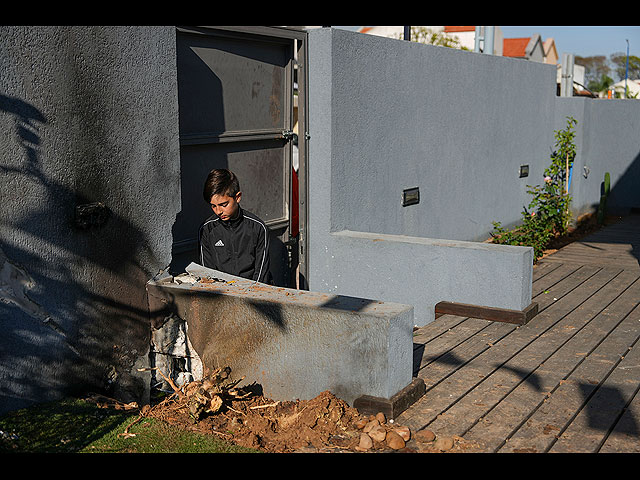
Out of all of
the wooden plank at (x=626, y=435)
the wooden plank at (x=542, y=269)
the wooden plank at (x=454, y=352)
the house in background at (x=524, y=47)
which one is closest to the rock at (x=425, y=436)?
the wooden plank at (x=454, y=352)

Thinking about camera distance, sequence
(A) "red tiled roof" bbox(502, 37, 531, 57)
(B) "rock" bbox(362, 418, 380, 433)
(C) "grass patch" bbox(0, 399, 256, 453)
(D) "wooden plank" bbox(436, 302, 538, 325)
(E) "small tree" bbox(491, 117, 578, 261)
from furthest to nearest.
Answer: (A) "red tiled roof" bbox(502, 37, 531, 57), (E) "small tree" bbox(491, 117, 578, 261), (D) "wooden plank" bbox(436, 302, 538, 325), (B) "rock" bbox(362, 418, 380, 433), (C) "grass patch" bbox(0, 399, 256, 453)

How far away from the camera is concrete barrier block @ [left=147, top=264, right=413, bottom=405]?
4395 mm

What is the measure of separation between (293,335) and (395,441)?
3.04 feet

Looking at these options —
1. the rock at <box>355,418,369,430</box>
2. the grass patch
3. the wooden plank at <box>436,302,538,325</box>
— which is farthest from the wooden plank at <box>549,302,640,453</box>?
the grass patch

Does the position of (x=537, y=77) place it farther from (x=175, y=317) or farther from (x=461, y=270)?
(x=175, y=317)

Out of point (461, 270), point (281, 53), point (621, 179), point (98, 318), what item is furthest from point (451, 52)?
point (621, 179)

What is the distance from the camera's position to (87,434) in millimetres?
4160

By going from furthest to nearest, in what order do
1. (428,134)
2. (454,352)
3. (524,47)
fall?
(524,47)
(428,134)
(454,352)

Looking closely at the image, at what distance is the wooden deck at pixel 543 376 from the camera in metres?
4.28

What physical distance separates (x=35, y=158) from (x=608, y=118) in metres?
12.7

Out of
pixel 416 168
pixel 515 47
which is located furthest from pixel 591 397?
pixel 515 47

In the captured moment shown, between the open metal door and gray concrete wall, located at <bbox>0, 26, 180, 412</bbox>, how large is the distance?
1.92 ft

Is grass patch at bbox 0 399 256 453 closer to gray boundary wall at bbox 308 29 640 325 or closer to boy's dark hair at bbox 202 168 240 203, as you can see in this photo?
boy's dark hair at bbox 202 168 240 203

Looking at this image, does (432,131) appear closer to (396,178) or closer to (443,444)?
(396,178)
